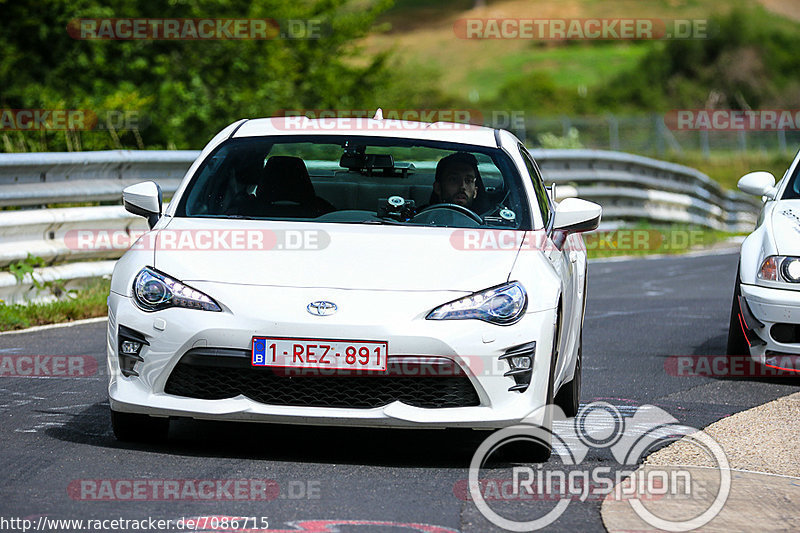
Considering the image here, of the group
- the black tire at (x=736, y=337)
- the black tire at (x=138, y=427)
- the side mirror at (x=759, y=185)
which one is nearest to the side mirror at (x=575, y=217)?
the black tire at (x=138, y=427)

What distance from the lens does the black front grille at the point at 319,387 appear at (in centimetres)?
544

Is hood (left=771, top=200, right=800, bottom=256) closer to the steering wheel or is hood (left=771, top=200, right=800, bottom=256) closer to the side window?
the side window

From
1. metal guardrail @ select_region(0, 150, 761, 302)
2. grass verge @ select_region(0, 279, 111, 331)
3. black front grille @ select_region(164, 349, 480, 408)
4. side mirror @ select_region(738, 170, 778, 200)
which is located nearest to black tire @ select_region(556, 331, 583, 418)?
black front grille @ select_region(164, 349, 480, 408)

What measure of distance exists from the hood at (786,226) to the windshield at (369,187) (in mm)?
1996

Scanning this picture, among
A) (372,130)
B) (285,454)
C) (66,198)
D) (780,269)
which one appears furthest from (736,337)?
(66,198)

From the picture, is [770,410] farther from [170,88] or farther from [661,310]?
[170,88]

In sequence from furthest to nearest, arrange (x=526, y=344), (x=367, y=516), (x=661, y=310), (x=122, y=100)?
(x=122, y=100), (x=661, y=310), (x=526, y=344), (x=367, y=516)

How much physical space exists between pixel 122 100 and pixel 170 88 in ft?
11.2

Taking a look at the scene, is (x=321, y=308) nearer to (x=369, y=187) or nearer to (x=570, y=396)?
(x=570, y=396)

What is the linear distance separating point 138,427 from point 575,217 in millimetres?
2263

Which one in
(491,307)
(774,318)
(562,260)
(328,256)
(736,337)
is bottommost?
(736,337)

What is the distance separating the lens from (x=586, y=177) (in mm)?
19375

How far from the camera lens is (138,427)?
580 cm

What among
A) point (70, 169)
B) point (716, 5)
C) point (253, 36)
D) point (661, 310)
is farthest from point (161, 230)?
point (716, 5)
